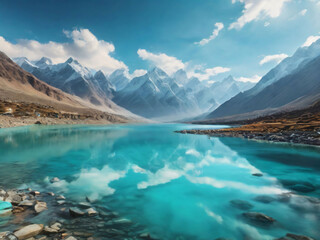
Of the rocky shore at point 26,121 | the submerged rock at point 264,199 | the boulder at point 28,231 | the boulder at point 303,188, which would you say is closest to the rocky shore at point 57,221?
the boulder at point 28,231

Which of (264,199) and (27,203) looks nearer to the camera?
(27,203)

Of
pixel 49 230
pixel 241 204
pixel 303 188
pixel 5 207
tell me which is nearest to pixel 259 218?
pixel 241 204

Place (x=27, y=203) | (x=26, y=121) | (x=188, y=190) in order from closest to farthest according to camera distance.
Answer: (x=27, y=203) < (x=188, y=190) < (x=26, y=121)

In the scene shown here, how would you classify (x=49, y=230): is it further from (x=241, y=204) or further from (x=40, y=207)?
(x=241, y=204)

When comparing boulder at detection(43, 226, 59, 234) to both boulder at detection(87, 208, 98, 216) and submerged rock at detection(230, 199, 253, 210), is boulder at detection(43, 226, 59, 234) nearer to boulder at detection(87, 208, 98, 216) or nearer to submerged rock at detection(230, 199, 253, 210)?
boulder at detection(87, 208, 98, 216)

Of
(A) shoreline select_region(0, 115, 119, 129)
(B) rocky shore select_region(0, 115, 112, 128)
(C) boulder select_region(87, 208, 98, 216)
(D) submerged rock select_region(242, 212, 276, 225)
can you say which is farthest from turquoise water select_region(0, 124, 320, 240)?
(B) rocky shore select_region(0, 115, 112, 128)

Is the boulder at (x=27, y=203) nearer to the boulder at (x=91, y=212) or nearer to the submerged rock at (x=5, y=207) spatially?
the submerged rock at (x=5, y=207)

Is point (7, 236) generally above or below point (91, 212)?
above
